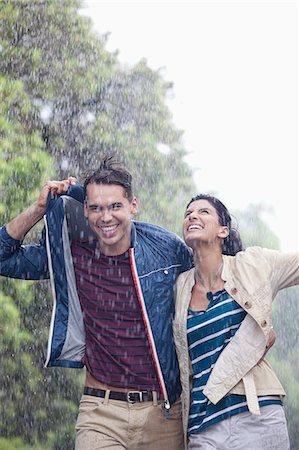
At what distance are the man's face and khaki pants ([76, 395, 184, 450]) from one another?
695mm

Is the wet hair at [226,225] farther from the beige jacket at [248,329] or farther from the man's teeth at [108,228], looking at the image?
the man's teeth at [108,228]

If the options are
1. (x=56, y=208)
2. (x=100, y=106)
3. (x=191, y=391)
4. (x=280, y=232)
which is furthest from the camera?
(x=280, y=232)

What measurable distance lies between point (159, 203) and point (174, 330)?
11.3 feet

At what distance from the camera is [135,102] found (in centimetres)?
677

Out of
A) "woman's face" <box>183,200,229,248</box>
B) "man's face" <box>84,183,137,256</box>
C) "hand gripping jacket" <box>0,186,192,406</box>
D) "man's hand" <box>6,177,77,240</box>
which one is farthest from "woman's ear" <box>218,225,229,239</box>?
"man's hand" <box>6,177,77,240</box>

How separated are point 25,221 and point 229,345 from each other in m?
1.11

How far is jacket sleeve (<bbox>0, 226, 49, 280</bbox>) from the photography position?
3395mm

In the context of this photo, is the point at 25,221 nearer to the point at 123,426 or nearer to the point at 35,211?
the point at 35,211

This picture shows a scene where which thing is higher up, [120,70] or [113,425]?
[120,70]

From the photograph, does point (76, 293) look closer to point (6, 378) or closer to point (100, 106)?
point (6, 378)

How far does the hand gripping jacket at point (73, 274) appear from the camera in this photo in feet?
10.7

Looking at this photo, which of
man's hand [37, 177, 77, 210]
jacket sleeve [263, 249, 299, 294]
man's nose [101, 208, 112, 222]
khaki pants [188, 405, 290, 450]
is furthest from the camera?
man's hand [37, 177, 77, 210]

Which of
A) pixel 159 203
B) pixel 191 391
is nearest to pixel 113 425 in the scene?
pixel 191 391

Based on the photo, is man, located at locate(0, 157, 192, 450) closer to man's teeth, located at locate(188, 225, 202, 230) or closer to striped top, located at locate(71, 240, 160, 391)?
striped top, located at locate(71, 240, 160, 391)
